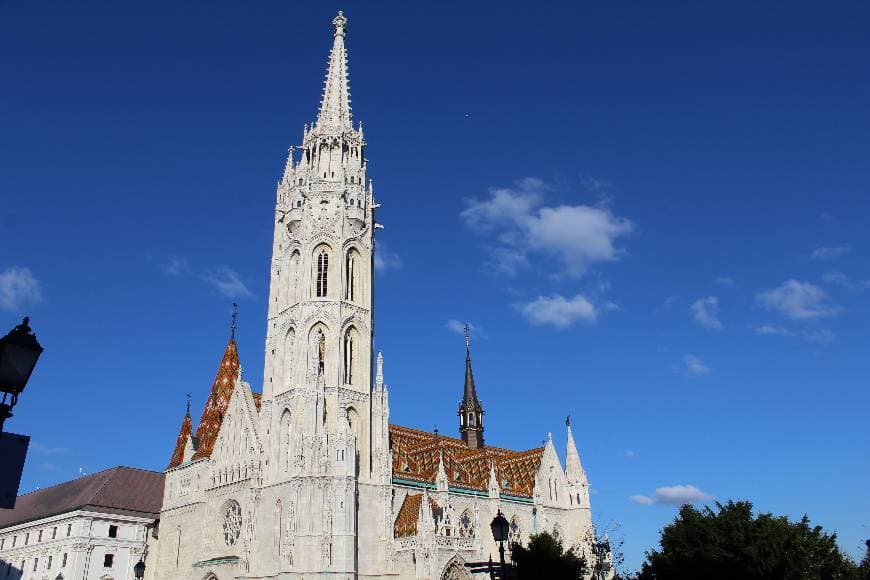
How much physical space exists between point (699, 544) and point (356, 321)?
2623cm

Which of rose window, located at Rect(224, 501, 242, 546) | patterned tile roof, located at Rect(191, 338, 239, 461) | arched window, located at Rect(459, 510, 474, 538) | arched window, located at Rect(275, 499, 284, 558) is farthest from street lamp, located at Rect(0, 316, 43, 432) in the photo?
patterned tile roof, located at Rect(191, 338, 239, 461)

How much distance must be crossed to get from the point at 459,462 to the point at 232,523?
686 inches

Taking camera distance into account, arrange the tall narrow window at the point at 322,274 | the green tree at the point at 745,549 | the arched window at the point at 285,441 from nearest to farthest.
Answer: the green tree at the point at 745,549
the arched window at the point at 285,441
the tall narrow window at the point at 322,274

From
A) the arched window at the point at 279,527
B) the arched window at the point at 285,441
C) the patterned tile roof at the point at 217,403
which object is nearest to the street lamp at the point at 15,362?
the arched window at the point at 279,527

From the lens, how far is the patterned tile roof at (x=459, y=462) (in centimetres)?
5494

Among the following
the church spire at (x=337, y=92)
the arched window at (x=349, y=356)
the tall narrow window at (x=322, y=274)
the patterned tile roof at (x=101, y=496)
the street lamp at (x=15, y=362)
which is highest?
the church spire at (x=337, y=92)

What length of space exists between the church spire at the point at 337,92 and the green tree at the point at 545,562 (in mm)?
34143

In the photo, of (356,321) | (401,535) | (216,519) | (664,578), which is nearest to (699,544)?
(664,578)

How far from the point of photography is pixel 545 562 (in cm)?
4556

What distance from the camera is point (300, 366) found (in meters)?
51.2

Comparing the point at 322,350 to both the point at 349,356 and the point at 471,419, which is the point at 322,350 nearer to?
the point at 349,356

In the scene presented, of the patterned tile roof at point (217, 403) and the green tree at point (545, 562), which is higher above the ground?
the patterned tile roof at point (217, 403)

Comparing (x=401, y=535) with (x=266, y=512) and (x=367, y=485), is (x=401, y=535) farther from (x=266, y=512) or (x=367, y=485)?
(x=266, y=512)

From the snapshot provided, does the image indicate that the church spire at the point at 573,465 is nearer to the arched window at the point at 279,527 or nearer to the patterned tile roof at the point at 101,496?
the arched window at the point at 279,527
